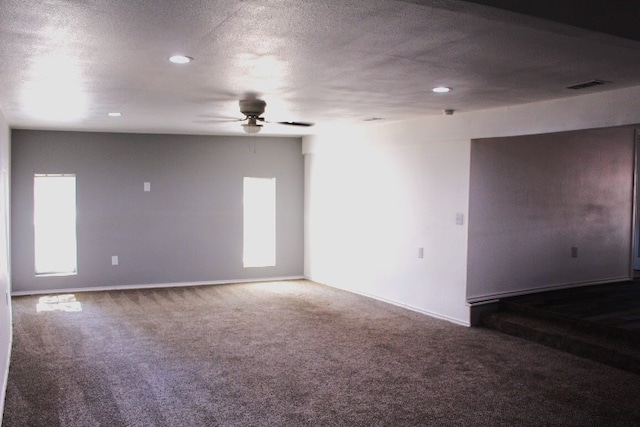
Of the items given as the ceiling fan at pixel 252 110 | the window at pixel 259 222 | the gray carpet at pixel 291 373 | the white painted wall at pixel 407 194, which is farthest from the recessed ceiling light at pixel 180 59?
the window at pixel 259 222

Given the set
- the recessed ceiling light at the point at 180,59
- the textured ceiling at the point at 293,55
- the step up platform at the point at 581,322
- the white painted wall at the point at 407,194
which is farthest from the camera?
the white painted wall at the point at 407,194

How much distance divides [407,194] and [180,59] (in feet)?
13.4

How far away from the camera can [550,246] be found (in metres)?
6.66

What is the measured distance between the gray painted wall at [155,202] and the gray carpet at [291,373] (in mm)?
1393

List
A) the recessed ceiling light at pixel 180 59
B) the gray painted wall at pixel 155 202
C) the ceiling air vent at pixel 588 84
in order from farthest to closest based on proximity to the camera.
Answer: the gray painted wall at pixel 155 202
the ceiling air vent at pixel 588 84
the recessed ceiling light at pixel 180 59

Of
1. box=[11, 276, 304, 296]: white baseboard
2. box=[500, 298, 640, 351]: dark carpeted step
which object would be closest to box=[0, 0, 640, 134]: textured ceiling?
box=[500, 298, 640, 351]: dark carpeted step

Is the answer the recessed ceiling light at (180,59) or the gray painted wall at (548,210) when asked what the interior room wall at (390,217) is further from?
the recessed ceiling light at (180,59)

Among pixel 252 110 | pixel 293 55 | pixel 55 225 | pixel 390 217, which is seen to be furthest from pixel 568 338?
pixel 55 225

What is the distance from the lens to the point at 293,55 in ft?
10.5

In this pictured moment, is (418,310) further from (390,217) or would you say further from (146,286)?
(146,286)

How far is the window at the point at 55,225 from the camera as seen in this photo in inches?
305

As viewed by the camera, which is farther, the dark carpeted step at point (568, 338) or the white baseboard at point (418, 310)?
the white baseboard at point (418, 310)

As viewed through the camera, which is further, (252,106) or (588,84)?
(252,106)

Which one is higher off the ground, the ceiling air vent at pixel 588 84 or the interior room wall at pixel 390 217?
the ceiling air vent at pixel 588 84
